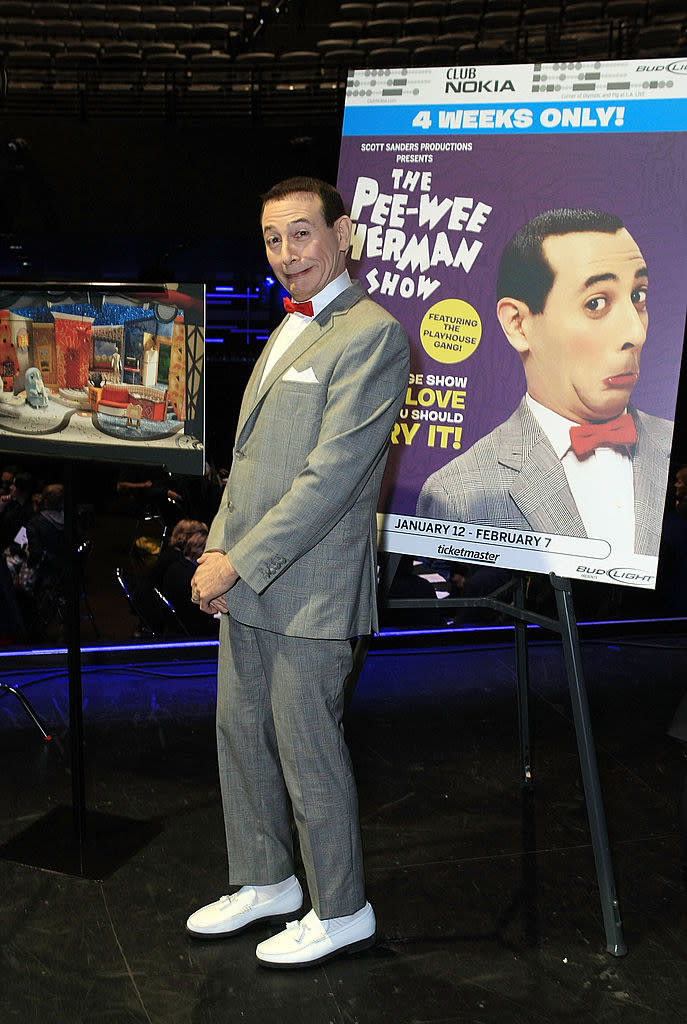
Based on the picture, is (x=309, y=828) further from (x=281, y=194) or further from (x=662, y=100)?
(x=662, y=100)

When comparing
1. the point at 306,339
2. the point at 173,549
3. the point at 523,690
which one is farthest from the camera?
the point at 173,549

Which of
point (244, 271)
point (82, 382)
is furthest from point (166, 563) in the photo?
point (244, 271)

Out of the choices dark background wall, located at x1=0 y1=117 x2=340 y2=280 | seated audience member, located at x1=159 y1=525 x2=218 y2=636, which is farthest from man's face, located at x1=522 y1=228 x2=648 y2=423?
dark background wall, located at x1=0 y1=117 x2=340 y2=280

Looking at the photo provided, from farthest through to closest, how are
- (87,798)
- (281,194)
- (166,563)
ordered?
1. (166,563)
2. (87,798)
3. (281,194)

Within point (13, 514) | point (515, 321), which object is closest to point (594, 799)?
point (515, 321)

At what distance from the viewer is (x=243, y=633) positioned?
6.55 feet

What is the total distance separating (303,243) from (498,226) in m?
0.51

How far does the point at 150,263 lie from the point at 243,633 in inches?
339

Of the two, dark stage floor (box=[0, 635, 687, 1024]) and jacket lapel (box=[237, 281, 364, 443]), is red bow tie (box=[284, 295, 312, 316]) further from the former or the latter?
dark stage floor (box=[0, 635, 687, 1024])

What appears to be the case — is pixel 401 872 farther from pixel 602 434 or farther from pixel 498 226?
pixel 498 226

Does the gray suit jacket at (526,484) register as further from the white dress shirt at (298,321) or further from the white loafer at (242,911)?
the white loafer at (242,911)

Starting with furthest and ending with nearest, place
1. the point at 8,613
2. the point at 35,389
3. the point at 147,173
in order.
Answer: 1. the point at 147,173
2. the point at 8,613
3. the point at 35,389

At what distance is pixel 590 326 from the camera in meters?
2.03

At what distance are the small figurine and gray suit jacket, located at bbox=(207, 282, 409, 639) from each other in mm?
545
